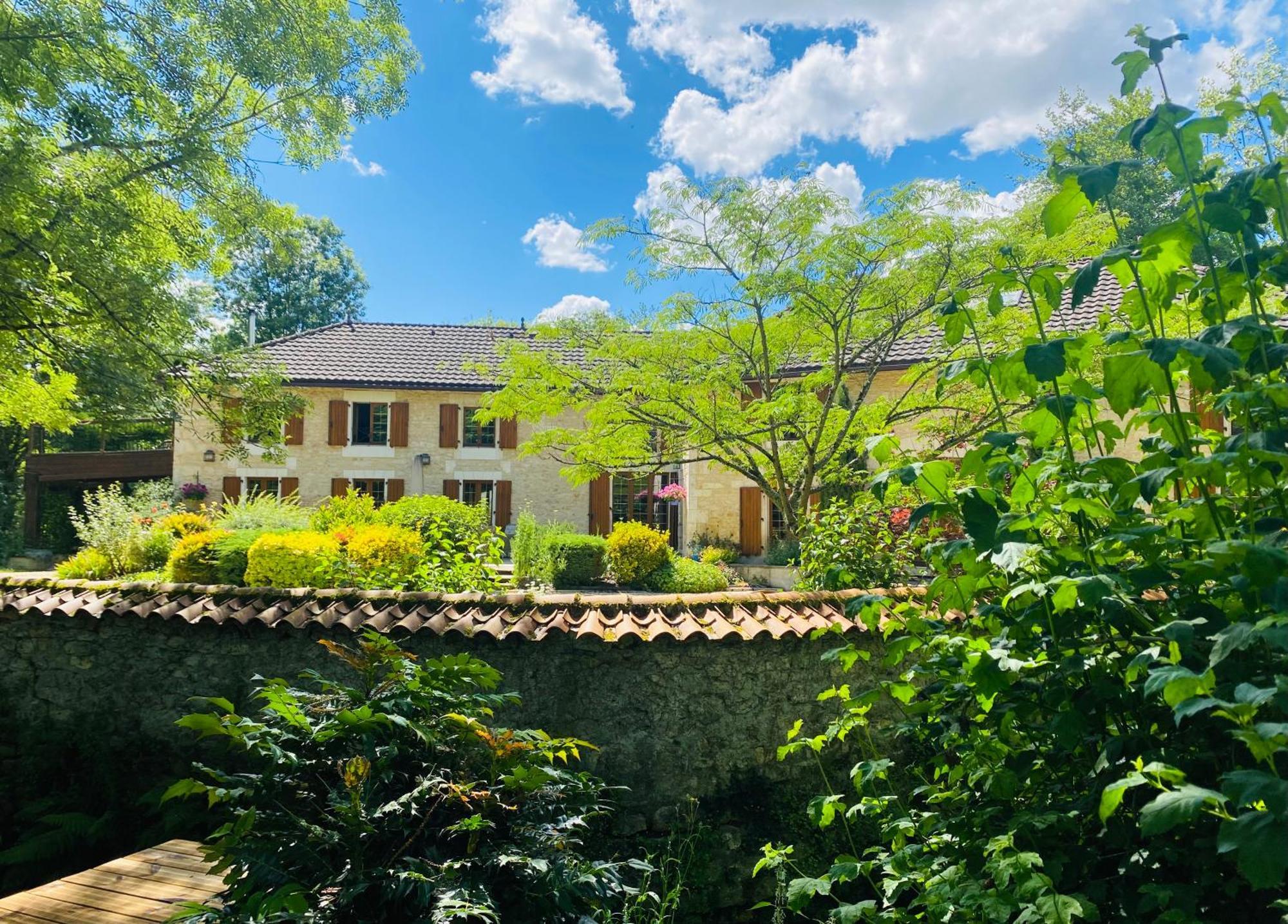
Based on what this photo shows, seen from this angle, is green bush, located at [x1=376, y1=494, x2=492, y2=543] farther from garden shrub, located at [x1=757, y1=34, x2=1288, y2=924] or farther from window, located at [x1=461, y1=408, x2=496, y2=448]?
garden shrub, located at [x1=757, y1=34, x2=1288, y2=924]

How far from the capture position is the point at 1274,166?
4.82ft

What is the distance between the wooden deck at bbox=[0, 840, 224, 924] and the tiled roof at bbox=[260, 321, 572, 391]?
12903 millimetres

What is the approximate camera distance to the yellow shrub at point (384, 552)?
219 inches

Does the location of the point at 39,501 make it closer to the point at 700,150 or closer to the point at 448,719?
the point at 700,150

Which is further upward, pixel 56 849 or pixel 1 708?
pixel 1 708

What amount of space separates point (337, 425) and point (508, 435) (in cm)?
422

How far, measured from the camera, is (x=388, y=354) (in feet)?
60.9

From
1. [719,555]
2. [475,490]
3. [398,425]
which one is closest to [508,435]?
[475,490]

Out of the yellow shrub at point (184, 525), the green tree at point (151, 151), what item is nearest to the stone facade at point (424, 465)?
the green tree at point (151, 151)

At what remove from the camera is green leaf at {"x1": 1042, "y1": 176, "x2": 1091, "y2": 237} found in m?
1.65

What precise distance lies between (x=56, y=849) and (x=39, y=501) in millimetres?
18463

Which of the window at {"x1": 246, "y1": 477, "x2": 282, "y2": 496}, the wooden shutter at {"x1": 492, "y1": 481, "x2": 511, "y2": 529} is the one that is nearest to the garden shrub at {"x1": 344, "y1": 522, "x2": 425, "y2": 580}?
the wooden shutter at {"x1": 492, "y1": 481, "x2": 511, "y2": 529}

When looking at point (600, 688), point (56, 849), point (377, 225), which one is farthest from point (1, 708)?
point (377, 225)

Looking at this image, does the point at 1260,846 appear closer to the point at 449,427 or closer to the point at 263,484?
the point at 449,427
